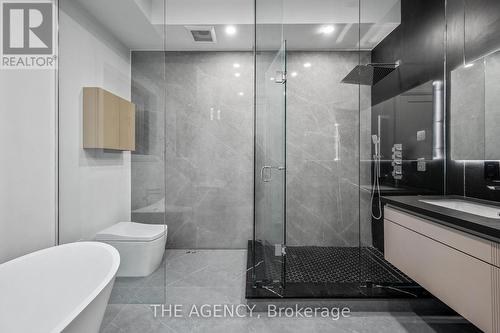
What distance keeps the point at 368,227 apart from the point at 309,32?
2.37 m

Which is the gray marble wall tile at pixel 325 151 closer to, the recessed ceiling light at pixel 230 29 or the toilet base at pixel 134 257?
the recessed ceiling light at pixel 230 29

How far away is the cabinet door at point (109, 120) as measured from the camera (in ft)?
6.70

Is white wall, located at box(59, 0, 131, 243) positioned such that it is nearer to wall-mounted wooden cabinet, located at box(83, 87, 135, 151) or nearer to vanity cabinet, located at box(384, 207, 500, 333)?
wall-mounted wooden cabinet, located at box(83, 87, 135, 151)

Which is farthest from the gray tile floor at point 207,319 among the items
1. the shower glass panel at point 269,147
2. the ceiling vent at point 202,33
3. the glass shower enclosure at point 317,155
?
the ceiling vent at point 202,33

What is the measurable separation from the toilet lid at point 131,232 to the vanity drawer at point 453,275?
2030 millimetres

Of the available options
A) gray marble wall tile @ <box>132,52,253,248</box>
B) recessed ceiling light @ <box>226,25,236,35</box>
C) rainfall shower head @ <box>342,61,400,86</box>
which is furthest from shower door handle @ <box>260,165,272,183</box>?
recessed ceiling light @ <box>226,25,236,35</box>

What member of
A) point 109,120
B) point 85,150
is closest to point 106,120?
point 109,120

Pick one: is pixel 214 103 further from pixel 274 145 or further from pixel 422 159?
Answer: pixel 422 159

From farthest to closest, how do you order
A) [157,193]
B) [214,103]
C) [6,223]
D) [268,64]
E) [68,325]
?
[214,103]
[268,64]
[157,193]
[6,223]
[68,325]

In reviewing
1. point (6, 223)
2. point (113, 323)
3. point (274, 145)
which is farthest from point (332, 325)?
point (6, 223)

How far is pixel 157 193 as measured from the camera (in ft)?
6.85

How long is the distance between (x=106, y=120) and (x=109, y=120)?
0.02m

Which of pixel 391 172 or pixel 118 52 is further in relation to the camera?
pixel 391 172

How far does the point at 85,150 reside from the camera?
2.04 m
